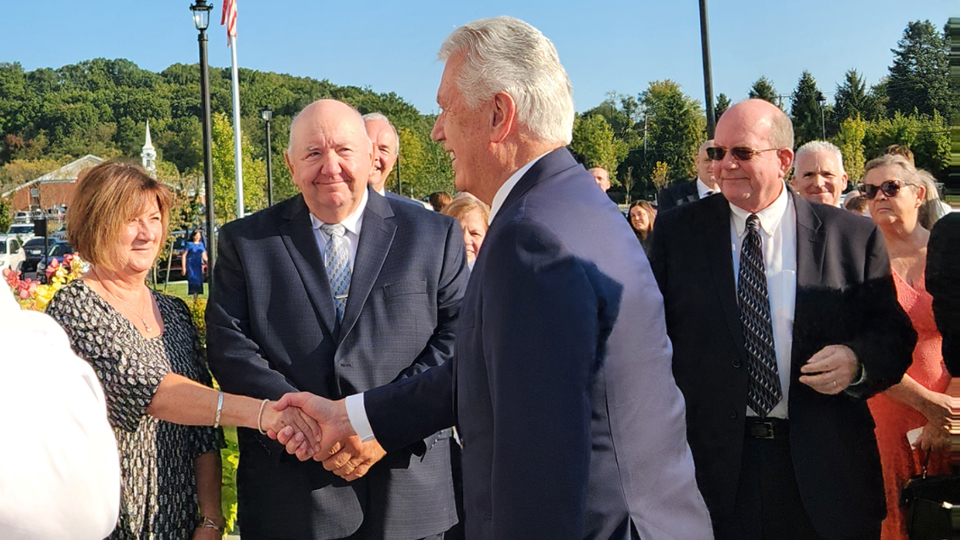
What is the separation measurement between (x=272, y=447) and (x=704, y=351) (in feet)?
5.59

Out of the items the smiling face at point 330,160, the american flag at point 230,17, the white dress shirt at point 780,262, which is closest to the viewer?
the white dress shirt at point 780,262

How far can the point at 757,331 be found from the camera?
323cm

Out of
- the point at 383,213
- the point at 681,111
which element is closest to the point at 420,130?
the point at 681,111

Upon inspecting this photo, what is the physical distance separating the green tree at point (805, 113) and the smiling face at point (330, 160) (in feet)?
139

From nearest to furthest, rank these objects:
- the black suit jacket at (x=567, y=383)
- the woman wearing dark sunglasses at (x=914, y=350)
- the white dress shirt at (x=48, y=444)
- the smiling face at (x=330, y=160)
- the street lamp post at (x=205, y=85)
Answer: the white dress shirt at (x=48, y=444)
the black suit jacket at (x=567, y=383)
the smiling face at (x=330, y=160)
the woman wearing dark sunglasses at (x=914, y=350)
the street lamp post at (x=205, y=85)

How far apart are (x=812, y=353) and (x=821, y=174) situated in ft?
9.58

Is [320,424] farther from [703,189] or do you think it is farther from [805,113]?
[805,113]

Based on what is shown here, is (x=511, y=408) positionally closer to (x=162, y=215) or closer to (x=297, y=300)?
(x=297, y=300)

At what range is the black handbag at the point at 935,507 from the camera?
113cm

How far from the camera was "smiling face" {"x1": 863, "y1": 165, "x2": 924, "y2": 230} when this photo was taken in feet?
14.0

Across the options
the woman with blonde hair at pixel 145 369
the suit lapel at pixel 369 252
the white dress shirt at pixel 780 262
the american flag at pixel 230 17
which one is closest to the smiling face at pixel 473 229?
the suit lapel at pixel 369 252

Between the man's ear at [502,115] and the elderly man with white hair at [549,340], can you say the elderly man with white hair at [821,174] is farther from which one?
the man's ear at [502,115]

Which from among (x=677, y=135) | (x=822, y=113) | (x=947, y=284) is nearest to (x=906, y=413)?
(x=947, y=284)

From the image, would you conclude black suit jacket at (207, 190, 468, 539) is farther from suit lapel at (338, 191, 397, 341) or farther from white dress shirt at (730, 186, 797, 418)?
white dress shirt at (730, 186, 797, 418)
